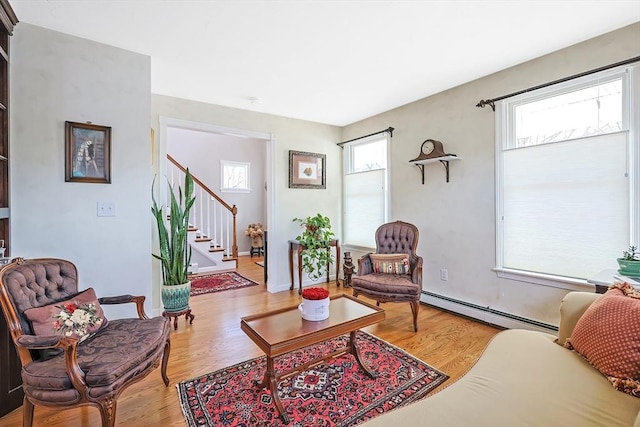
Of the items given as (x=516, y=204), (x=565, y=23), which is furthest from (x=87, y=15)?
(x=516, y=204)

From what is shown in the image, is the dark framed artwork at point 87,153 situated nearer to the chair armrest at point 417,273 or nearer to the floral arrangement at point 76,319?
the floral arrangement at point 76,319

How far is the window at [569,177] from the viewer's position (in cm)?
218

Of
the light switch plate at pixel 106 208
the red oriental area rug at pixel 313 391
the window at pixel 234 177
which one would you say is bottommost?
the red oriental area rug at pixel 313 391

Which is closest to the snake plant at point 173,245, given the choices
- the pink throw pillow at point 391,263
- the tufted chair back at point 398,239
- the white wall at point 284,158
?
the white wall at point 284,158

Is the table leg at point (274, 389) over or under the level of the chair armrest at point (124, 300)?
under

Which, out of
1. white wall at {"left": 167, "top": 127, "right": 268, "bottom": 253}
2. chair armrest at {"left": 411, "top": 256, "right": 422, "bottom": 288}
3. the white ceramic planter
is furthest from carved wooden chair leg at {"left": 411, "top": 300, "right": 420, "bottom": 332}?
white wall at {"left": 167, "top": 127, "right": 268, "bottom": 253}

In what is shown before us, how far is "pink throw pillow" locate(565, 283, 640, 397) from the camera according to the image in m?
1.22

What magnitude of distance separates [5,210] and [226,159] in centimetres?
542

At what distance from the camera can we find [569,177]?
243 cm

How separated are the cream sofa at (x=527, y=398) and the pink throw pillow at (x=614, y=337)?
0.04 meters

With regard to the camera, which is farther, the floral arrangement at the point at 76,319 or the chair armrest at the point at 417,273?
the chair armrest at the point at 417,273

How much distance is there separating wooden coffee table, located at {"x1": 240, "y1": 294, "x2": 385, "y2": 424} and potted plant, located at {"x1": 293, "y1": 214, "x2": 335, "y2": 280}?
1.85m

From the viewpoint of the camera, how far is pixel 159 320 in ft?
6.28

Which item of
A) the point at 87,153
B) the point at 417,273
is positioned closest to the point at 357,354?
the point at 417,273
